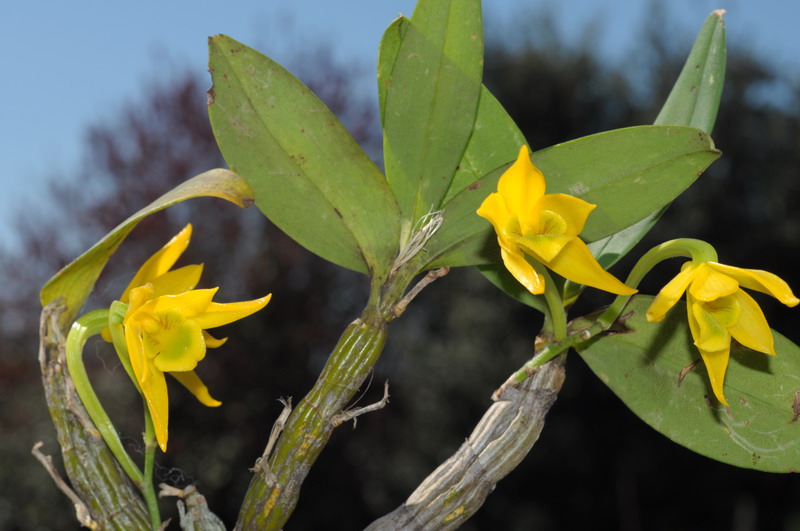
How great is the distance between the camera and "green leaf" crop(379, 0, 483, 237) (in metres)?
0.46

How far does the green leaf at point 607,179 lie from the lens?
434mm

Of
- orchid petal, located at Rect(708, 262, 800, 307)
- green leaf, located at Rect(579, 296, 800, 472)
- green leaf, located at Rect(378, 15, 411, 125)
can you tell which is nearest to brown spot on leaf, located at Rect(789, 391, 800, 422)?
green leaf, located at Rect(579, 296, 800, 472)

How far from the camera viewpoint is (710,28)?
56cm

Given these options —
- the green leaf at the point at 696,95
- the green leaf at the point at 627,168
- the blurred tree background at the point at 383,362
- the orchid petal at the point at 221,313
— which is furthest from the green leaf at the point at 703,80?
the blurred tree background at the point at 383,362

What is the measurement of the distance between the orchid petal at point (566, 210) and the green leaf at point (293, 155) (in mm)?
114

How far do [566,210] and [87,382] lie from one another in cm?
31

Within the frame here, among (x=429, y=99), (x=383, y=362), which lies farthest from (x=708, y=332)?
(x=383, y=362)

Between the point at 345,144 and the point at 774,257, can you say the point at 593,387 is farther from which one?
the point at 345,144

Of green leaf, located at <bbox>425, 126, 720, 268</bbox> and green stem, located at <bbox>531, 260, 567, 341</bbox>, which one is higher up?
green leaf, located at <bbox>425, 126, 720, 268</bbox>

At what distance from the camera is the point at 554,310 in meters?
0.48

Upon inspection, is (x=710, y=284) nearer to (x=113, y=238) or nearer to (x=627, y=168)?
(x=627, y=168)

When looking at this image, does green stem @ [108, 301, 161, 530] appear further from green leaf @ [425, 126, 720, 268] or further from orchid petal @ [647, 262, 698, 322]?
orchid petal @ [647, 262, 698, 322]

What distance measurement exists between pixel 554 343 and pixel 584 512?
3.31 metres

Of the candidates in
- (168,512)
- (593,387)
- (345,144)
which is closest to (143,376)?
(345,144)
